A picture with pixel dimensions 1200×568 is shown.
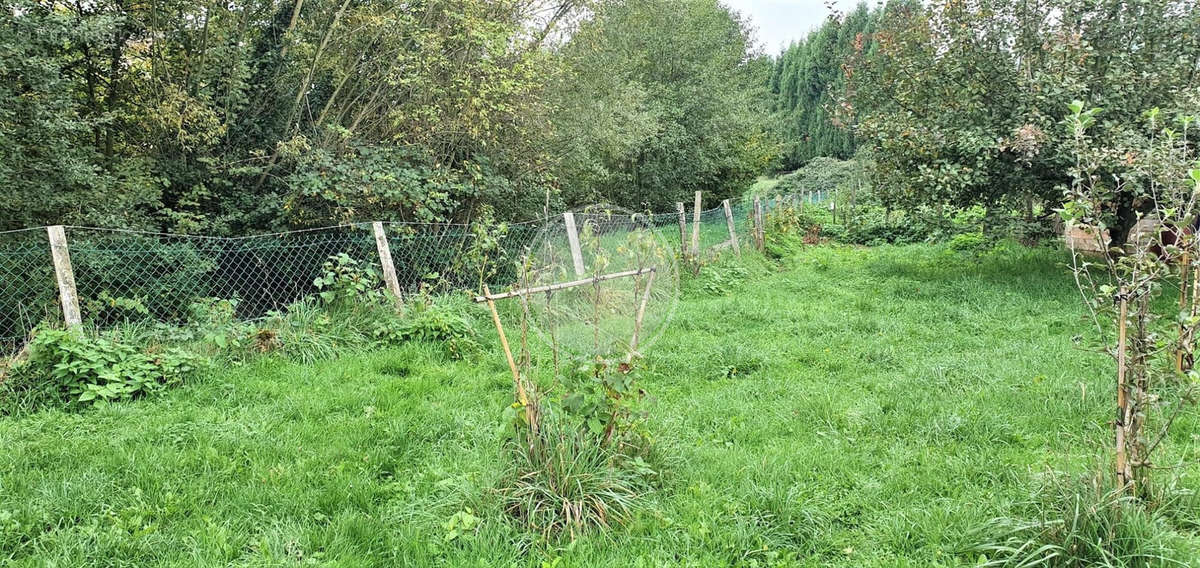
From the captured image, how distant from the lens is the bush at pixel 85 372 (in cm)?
396

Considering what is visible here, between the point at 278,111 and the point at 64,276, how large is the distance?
396cm

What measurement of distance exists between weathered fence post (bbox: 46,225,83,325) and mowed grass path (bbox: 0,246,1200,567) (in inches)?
38.7

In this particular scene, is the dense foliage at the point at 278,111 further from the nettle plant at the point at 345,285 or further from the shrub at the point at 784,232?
the shrub at the point at 784,232

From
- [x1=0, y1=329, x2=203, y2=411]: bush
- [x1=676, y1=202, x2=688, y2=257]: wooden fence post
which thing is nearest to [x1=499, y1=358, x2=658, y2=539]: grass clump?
[x1=0, y1=329, x2=203, y2=411]: bush

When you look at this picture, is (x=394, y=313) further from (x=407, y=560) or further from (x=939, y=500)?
(x=939, y=500)

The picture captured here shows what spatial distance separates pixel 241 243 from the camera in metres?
6.82

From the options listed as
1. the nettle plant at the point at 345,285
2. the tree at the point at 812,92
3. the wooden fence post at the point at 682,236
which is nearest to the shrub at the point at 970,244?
the wooden fence post at the point at 682,236

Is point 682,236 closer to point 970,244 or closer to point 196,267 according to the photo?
point 970,244

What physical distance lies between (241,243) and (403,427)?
4.30m

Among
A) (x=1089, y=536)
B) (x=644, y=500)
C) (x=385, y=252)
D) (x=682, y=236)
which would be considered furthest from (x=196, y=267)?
(x=1089, y=536)

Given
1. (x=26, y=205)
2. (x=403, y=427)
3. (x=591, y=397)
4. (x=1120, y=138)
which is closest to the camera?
(x=591, y=397)

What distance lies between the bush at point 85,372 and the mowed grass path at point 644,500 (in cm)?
20

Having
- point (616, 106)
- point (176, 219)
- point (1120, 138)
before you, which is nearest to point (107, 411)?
point (176, 219)

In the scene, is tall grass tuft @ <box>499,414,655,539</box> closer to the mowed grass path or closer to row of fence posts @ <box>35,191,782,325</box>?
the mowed grass path
